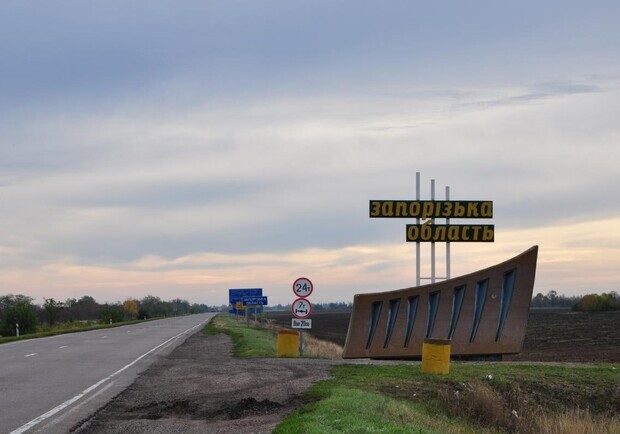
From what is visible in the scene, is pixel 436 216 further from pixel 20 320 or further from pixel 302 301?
pixel 20 320

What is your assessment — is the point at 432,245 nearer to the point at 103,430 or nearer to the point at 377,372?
the point at 377,372

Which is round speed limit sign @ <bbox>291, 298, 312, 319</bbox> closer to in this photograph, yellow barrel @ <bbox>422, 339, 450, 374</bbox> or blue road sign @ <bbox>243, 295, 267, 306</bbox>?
yellow barrel @ <bbox>422, 339, 450, 374</bbox>

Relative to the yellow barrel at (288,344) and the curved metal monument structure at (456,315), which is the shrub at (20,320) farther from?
the curved metal monument structure at (456,315)

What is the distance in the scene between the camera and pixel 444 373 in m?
20.2

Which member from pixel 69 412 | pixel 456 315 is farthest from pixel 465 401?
pixel 456 315

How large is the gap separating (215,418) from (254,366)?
29.6ft

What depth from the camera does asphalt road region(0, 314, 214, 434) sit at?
1357 cm

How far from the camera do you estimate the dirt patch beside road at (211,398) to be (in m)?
12.8

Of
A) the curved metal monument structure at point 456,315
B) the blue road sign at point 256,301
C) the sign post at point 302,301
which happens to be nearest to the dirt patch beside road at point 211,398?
the sign post at point 302,301

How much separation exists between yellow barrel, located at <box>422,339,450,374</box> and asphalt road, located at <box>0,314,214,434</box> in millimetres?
7148

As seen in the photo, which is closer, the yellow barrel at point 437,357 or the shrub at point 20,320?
the yellow barrel at point 437,357

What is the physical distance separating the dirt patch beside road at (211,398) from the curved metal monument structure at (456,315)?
2900 mm

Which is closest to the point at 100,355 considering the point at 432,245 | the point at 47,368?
the point at 47,368

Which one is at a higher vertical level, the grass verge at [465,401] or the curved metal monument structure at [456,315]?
the curved metal monument structure at [456,315]
